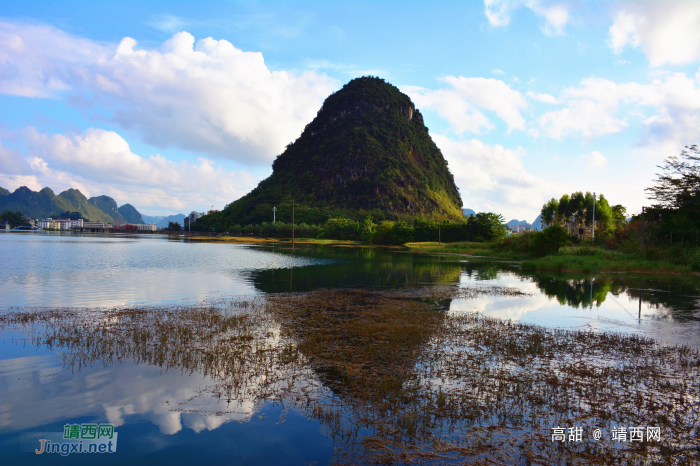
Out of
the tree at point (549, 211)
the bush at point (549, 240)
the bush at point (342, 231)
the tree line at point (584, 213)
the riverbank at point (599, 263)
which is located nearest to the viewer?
the riverbank at point (599, 263)

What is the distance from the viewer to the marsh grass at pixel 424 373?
6.42 meters

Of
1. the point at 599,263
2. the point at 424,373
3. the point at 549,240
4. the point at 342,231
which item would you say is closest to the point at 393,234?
the point at 342,231

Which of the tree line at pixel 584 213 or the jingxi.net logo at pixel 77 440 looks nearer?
the jingxi.net logo at pixel 77 440

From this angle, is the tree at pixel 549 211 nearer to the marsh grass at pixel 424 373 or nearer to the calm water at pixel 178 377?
the calm water at pixel 178 377

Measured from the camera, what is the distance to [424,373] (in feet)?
31.3

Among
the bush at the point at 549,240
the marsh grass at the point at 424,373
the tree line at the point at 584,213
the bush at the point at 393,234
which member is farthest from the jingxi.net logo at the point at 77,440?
the bush at the point at 393,234

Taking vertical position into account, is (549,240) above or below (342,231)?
below

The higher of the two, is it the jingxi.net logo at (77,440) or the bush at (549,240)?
the bush at (549,240)

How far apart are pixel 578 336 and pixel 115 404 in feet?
46.5

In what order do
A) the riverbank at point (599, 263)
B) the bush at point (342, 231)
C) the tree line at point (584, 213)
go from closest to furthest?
the riverbank at point (599, 263)
the tree line at point (584, 213)
the bush at point (342, 231)

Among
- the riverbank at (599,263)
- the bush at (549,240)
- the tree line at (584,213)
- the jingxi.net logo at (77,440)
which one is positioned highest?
the tree line at (584,213)

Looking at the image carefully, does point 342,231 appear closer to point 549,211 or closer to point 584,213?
point 549,211

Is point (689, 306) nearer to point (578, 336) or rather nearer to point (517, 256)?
point (578, 336)

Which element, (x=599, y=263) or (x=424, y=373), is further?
(x=599, y=263)
